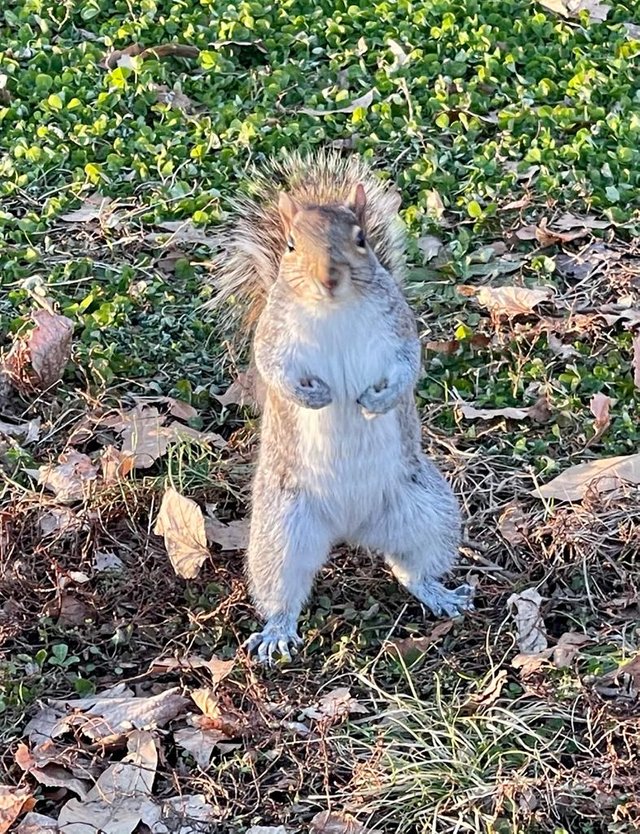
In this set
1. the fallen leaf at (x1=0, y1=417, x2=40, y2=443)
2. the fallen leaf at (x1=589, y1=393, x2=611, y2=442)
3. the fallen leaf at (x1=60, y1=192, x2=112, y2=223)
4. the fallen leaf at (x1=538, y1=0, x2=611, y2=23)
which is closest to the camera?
the fallen leaf at (x1=589, y1=393, x2=611, y2=442)

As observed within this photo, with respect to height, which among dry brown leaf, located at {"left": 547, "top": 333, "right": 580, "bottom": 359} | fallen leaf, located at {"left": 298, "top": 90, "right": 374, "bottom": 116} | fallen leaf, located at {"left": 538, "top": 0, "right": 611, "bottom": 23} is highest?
fallen leaf, located at {"left": 538, "top": 0, "right": 611, "bottom": 23}

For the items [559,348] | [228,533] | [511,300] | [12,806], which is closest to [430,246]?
[511,300]

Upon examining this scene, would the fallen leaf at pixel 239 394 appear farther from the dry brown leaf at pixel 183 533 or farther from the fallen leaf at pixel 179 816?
the fallen leaf at pixel 179 816

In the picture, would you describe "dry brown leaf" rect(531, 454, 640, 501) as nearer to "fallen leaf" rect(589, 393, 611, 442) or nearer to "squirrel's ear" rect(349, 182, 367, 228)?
"fallen leaf" rect(589, 393, 611, 442)

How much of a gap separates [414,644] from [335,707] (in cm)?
27

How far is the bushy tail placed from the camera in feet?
10.3

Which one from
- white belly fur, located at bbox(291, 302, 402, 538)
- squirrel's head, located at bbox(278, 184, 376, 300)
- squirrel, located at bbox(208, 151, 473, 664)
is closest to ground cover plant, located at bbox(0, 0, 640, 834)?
squirrel, located at bbox(208, 151, 473, 664)

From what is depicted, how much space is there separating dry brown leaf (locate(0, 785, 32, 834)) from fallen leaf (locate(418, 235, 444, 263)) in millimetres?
2165

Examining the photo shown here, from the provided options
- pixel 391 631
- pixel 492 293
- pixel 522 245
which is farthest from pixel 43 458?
pixel 522 245

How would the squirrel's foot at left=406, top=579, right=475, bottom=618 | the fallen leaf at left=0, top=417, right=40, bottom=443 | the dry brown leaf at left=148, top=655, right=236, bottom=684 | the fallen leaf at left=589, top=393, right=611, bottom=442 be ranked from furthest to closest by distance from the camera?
the fallen leaf at left=0, top=417, right=40, bottom=443
the fallen leaf at left=589, top=393, right=611, bottom=442
the squirrel's foot at left=406, top=579, right=475, bottom=618
the dry brown leaf at left=148, top=655, right=236, bottom=684

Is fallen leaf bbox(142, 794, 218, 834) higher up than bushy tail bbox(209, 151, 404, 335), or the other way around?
bushy tail bbox(209, 151, 404, 335)

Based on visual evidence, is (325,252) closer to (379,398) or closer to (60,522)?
(379,398)

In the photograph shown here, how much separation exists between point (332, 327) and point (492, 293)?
132 cm

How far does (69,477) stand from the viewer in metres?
3.43
